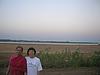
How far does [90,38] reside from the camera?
21.1 feet

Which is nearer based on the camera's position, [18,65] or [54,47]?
[18,65]

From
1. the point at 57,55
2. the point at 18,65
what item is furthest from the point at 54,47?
the point at 18,65

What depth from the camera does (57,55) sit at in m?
6.28

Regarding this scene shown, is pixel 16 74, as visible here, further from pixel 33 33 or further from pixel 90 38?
pixel 90 38

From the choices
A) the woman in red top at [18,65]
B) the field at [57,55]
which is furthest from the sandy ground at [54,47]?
the woman in red top at [18,65]

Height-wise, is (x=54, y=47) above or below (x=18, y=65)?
above

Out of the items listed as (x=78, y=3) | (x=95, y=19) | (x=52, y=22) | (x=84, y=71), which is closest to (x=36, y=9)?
(x=52, y=22)

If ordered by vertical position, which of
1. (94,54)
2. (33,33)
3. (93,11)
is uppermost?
(93,11)

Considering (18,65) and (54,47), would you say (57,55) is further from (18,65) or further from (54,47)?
(18,65)

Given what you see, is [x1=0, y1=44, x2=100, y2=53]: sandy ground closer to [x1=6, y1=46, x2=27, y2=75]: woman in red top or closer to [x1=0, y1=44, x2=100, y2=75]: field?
[x1=0, y1=44, x2=100, y2=75]: field

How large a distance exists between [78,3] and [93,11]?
41cm

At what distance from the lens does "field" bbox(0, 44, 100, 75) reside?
605 cm

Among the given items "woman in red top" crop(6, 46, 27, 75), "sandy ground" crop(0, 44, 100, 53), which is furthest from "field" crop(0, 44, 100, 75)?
"woman in red top" crop(6, 46, 27, 75)

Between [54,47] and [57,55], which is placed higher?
[54,47]
